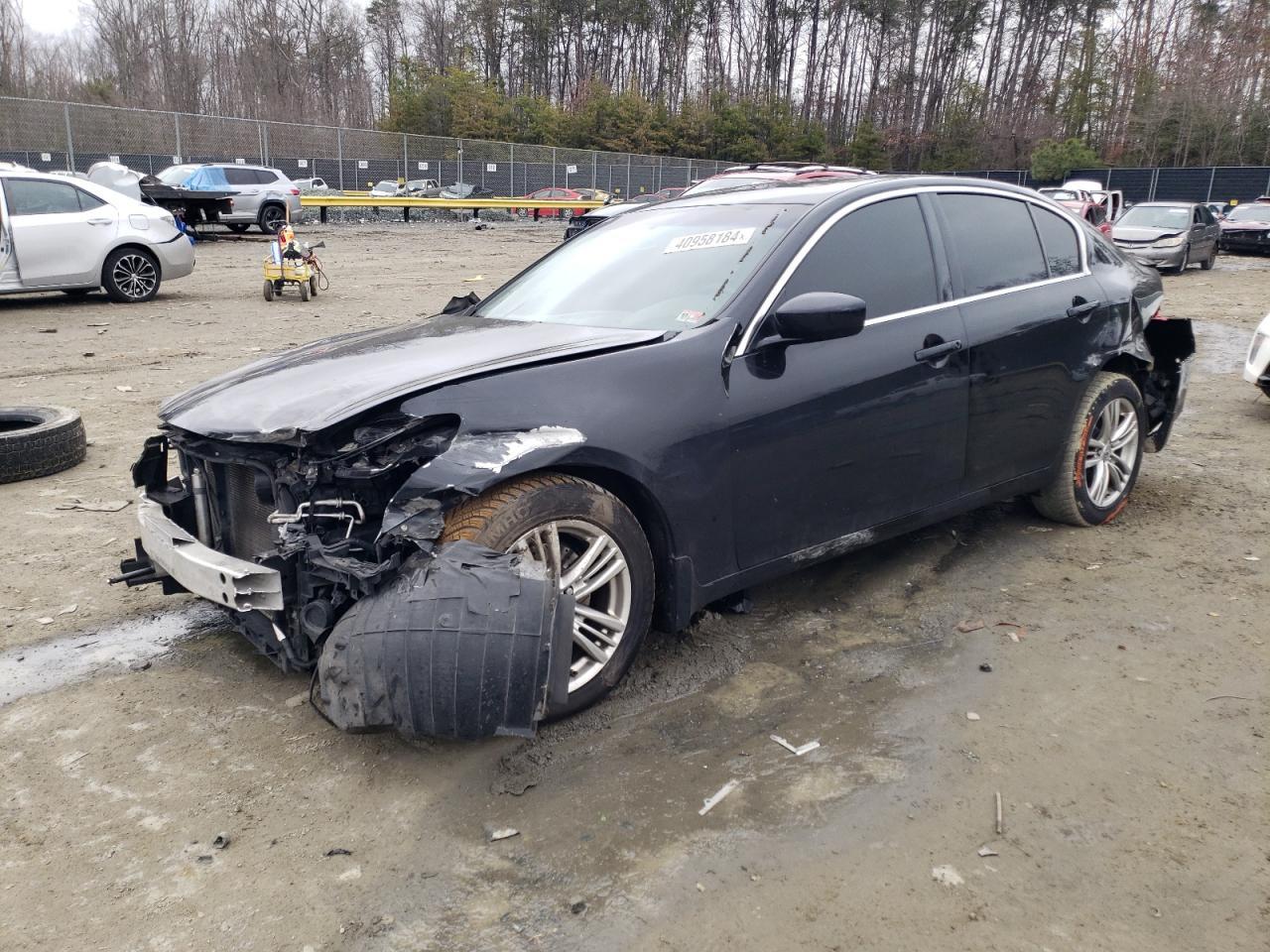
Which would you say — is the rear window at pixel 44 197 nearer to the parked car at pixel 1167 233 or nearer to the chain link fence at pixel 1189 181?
the parked car at pixel 1167 233

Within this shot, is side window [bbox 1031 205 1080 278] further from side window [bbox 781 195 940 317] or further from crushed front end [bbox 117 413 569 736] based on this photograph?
crushed front end [bbox 117 413 569 736]

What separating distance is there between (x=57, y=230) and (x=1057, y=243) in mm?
11205

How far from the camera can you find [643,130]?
2087 inches

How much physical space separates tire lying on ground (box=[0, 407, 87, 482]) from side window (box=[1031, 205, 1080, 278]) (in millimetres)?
5396

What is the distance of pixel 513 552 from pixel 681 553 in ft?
2.02

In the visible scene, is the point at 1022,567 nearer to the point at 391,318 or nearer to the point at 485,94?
the point at 391,318

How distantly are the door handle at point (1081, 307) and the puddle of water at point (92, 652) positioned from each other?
3906mm

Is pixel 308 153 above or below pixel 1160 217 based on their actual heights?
above

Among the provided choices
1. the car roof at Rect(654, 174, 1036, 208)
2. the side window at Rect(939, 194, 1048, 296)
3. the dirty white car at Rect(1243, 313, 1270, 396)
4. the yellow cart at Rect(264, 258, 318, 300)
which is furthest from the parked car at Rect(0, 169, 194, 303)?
the dirty white car at Rect(1243, 313, 1270, 396)

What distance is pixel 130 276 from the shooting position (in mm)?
12641

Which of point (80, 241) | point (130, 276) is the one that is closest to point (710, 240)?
point (80, 241)

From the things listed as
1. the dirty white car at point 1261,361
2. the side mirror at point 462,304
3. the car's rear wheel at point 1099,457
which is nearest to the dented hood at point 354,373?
the side mirror at point 462,304

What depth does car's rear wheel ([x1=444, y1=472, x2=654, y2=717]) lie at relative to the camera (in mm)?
2846

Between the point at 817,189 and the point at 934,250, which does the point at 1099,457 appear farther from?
the point at 817,189
